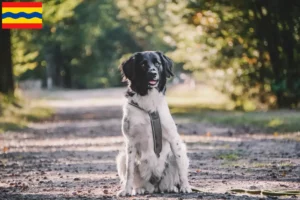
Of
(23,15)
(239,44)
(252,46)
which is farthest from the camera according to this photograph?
(239,44)

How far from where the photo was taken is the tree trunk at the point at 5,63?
3047cm

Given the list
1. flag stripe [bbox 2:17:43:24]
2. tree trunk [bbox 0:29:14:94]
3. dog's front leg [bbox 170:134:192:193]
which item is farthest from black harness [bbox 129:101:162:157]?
tree trunk [bbox 0:29:14:94]

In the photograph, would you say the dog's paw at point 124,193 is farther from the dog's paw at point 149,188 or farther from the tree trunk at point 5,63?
the tree trunk at point 5,63

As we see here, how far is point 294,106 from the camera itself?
90.6 ft

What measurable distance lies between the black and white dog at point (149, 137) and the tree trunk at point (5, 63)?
22.1 m

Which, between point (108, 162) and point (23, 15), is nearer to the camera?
point (108, 162)

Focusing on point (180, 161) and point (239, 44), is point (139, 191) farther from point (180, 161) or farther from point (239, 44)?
point (239, 44)

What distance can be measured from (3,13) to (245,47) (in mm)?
9404

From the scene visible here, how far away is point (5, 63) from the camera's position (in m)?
30.8

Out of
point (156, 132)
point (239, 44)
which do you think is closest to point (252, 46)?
point (239, 44)

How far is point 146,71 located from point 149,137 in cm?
80

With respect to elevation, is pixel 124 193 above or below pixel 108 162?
above

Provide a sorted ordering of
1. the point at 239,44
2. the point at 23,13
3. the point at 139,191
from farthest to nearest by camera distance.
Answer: the point at 239,44 < the point at 23,13 < the point at 139,191

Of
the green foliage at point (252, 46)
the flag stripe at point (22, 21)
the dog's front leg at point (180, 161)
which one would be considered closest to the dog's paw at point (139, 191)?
the dog's front leg at point (180, 161)
